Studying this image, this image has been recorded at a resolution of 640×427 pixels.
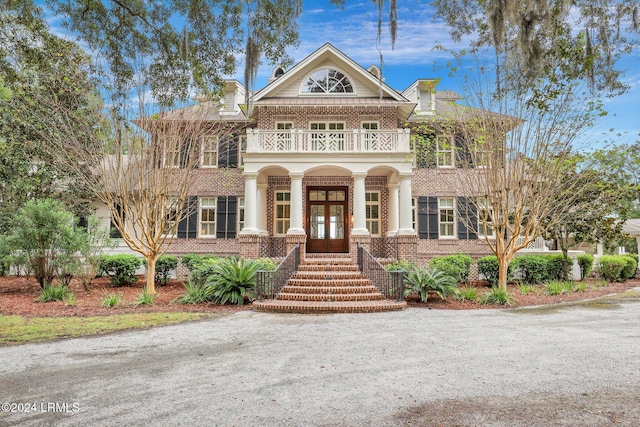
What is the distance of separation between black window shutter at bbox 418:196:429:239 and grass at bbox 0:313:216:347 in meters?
11.1


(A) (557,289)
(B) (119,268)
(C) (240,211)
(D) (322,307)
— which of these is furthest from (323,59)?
(A) (557,289)

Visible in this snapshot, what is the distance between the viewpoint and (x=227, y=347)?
5.99 m

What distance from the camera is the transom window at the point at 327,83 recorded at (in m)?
17.0

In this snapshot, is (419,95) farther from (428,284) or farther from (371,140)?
(428,284)

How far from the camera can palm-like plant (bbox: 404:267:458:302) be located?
10.6 m

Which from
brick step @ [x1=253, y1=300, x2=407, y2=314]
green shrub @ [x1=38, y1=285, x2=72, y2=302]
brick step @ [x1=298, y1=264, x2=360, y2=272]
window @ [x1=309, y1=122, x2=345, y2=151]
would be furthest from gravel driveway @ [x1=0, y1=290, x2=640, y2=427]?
window @ [x1=309, y1=122, x2=345, y2=151]

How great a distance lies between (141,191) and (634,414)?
1114cm

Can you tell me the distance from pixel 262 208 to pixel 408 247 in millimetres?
6389

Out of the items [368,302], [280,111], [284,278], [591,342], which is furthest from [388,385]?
[280,111]

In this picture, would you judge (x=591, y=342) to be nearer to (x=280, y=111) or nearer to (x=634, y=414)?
(x=634, y=414)

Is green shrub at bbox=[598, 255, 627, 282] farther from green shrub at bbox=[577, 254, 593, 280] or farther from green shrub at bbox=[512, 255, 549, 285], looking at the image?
green shrub at bbox=[512, 255, 549, 285]

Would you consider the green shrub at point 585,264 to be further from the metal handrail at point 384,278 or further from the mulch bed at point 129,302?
the metal handrail at point 384,278

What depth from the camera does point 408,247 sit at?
47.4 ft

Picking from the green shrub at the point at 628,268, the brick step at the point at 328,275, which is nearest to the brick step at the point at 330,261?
the brick step at the point at 328,275
